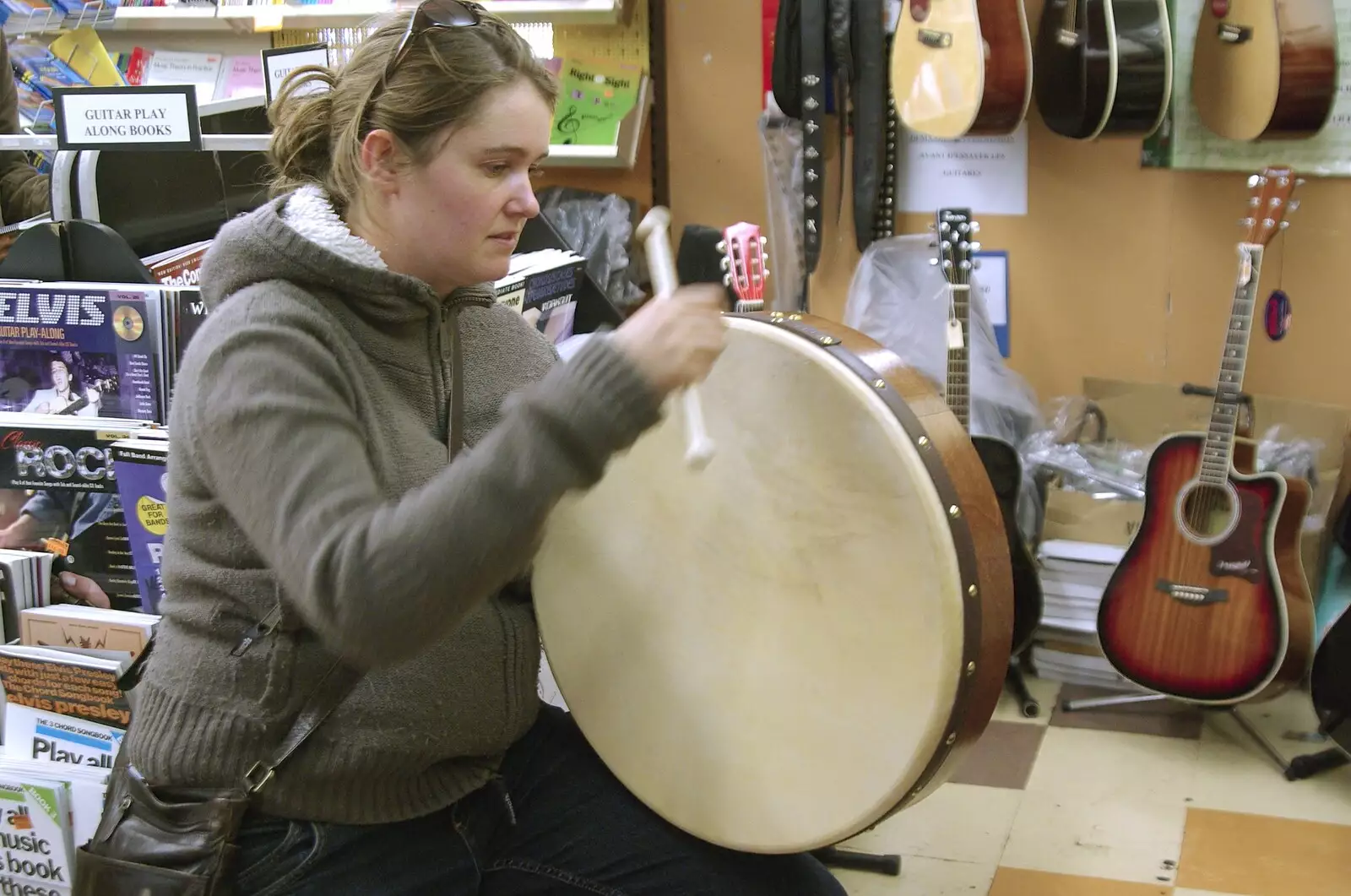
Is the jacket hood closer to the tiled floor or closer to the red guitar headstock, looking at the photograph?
the red guitar headstock

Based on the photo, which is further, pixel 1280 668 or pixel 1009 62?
pixel 1009 62

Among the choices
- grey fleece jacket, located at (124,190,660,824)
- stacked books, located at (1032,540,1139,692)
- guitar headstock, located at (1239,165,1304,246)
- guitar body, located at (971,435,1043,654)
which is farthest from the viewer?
stacked books, located at (1032,540,1139,692)

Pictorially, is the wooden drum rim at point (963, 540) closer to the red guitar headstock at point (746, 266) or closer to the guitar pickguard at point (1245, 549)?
the red guitar headstock at point (746, 266)

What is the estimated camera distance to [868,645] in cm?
120

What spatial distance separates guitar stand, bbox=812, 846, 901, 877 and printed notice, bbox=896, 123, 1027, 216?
1.69 meters

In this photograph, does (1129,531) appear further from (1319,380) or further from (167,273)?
(167,273)

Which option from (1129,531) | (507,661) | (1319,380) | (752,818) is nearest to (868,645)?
(752,818)

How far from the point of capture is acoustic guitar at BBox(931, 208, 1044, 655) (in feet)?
8.33

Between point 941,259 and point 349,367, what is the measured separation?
174 cm

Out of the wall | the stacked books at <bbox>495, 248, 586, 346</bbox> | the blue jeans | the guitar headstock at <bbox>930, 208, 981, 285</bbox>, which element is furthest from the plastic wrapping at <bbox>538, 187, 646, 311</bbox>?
the blue jeans

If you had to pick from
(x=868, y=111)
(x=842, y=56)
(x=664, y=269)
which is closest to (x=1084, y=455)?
(x=868, y=111)

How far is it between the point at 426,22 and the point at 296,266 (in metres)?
0.26

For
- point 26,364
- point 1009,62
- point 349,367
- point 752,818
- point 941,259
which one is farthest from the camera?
point 1009,62

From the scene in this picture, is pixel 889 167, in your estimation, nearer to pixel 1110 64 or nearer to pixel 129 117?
pixel 1110 64
